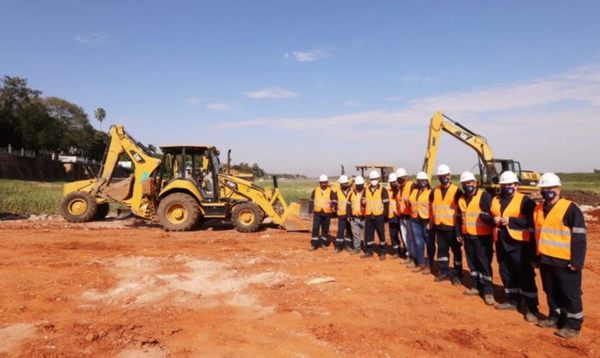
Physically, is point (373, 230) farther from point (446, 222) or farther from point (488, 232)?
point (488, 232)

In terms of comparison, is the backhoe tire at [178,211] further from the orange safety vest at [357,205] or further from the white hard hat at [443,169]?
the white hard hat at [443,169]

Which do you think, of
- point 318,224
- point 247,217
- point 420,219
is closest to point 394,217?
point 420,219

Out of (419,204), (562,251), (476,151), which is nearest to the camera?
(562,251)

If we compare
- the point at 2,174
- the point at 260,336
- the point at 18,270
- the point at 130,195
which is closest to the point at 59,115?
the point at 2,174

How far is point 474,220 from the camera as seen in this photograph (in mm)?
6059

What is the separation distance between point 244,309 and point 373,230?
4069mm

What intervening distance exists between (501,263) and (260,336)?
3181 mm

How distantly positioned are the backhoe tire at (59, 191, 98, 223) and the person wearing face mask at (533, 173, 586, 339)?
11982 mm

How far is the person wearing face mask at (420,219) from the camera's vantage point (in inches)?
299

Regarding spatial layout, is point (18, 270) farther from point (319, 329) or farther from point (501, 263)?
point (501, 263)

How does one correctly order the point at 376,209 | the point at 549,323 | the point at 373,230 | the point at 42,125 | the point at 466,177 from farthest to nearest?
the point at 42,125, the point at 373,230, the point at 376,209, the point at 466,177, the point at 549,323

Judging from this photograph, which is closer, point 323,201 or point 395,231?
point 395,231

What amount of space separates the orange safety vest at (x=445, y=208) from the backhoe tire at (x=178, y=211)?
698 centimetres

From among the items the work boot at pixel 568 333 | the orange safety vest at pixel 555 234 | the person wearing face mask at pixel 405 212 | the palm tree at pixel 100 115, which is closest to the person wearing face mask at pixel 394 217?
the person wearing face mask at pixel 405 212
